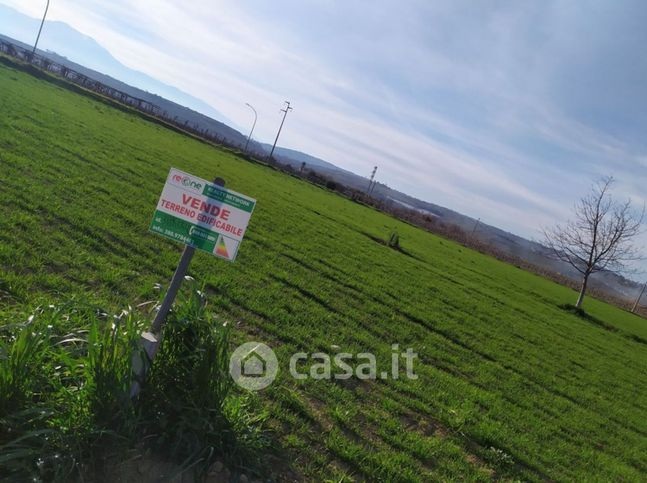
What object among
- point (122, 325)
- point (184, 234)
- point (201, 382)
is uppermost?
point (184, 234)

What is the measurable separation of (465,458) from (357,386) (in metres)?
1.25

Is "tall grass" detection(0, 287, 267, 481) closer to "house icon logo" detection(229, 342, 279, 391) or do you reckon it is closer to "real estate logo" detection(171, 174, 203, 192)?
"real estate logo" detection(171, 174, 203, 192)

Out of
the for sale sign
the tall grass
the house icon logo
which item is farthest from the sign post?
the house icon logo

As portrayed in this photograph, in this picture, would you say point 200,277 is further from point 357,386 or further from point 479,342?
point 479,342

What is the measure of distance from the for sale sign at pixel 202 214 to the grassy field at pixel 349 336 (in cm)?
149

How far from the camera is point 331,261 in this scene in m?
11.3

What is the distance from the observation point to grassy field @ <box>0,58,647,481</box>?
13.3ft

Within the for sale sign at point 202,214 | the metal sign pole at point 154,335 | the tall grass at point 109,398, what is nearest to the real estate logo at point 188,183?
the for sale sign at point 202,214

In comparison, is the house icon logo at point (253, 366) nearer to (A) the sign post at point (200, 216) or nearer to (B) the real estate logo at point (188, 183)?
(A) the sign post at point (200, 216)

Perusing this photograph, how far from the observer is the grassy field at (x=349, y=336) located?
4.06 metres

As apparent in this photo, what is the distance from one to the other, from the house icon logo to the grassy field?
0.54 ft

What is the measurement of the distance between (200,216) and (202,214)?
2 centimetres

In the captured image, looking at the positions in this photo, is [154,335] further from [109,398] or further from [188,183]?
[188,183]

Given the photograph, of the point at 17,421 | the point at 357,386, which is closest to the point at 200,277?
the point at 357,386
